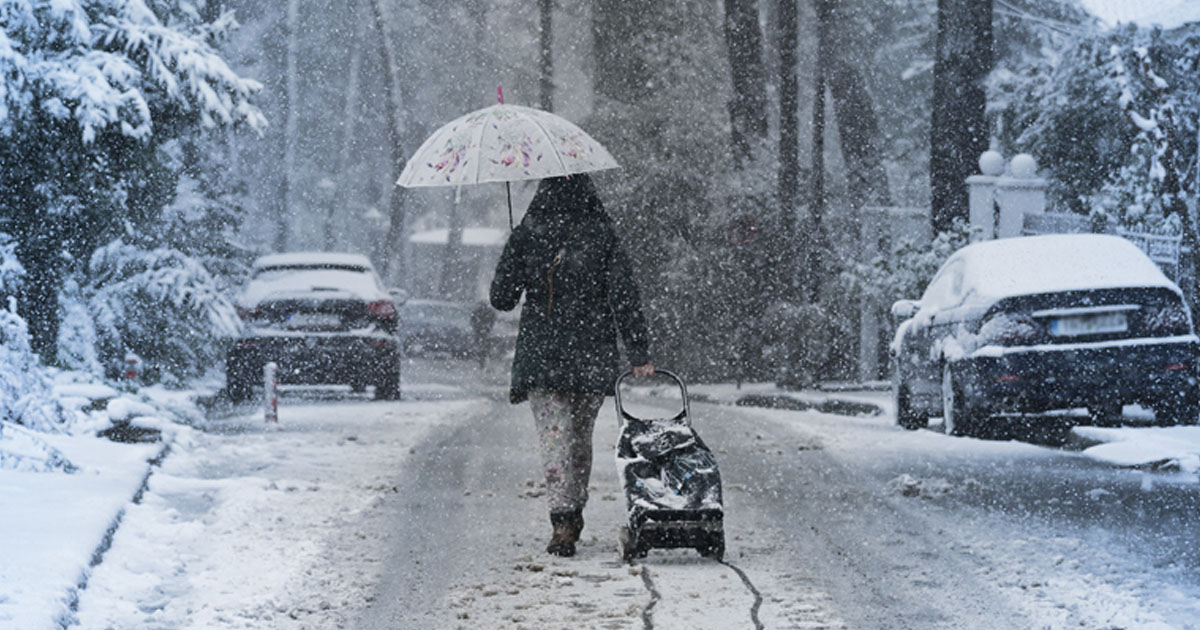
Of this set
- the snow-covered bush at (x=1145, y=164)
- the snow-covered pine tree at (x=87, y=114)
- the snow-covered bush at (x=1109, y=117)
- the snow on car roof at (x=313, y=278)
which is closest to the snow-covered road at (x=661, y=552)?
the snow-covered pine tree at (x=87, y=114)

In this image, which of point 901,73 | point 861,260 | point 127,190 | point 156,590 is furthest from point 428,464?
point 901,73

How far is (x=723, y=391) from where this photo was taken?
867 inches

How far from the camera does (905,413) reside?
1480 cm

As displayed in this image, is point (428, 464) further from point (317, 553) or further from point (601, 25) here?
point (601, 25)

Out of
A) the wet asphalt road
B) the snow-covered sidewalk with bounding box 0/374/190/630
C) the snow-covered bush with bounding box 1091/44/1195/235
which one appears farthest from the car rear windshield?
the snow-covered bush with bounding box 1091/44/1195/235

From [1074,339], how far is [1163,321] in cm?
66

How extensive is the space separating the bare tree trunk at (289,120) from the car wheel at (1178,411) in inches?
1511

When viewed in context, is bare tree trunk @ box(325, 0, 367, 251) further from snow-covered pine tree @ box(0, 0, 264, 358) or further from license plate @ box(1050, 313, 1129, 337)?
license plate @ box(1050, 313, 1129, 337)

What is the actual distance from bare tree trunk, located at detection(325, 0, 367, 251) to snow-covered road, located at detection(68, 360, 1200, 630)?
37472mm

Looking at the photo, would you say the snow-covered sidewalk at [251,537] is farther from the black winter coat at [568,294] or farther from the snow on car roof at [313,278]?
the snow on car roof at [313,278]

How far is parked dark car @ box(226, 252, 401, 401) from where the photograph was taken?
57.1 feet

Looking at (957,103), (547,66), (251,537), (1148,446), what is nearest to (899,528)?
(251,537)

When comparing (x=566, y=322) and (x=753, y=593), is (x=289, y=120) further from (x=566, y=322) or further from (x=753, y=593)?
(x=753, y=593)

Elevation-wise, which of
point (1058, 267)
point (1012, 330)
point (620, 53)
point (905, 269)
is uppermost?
point (620, 53)
